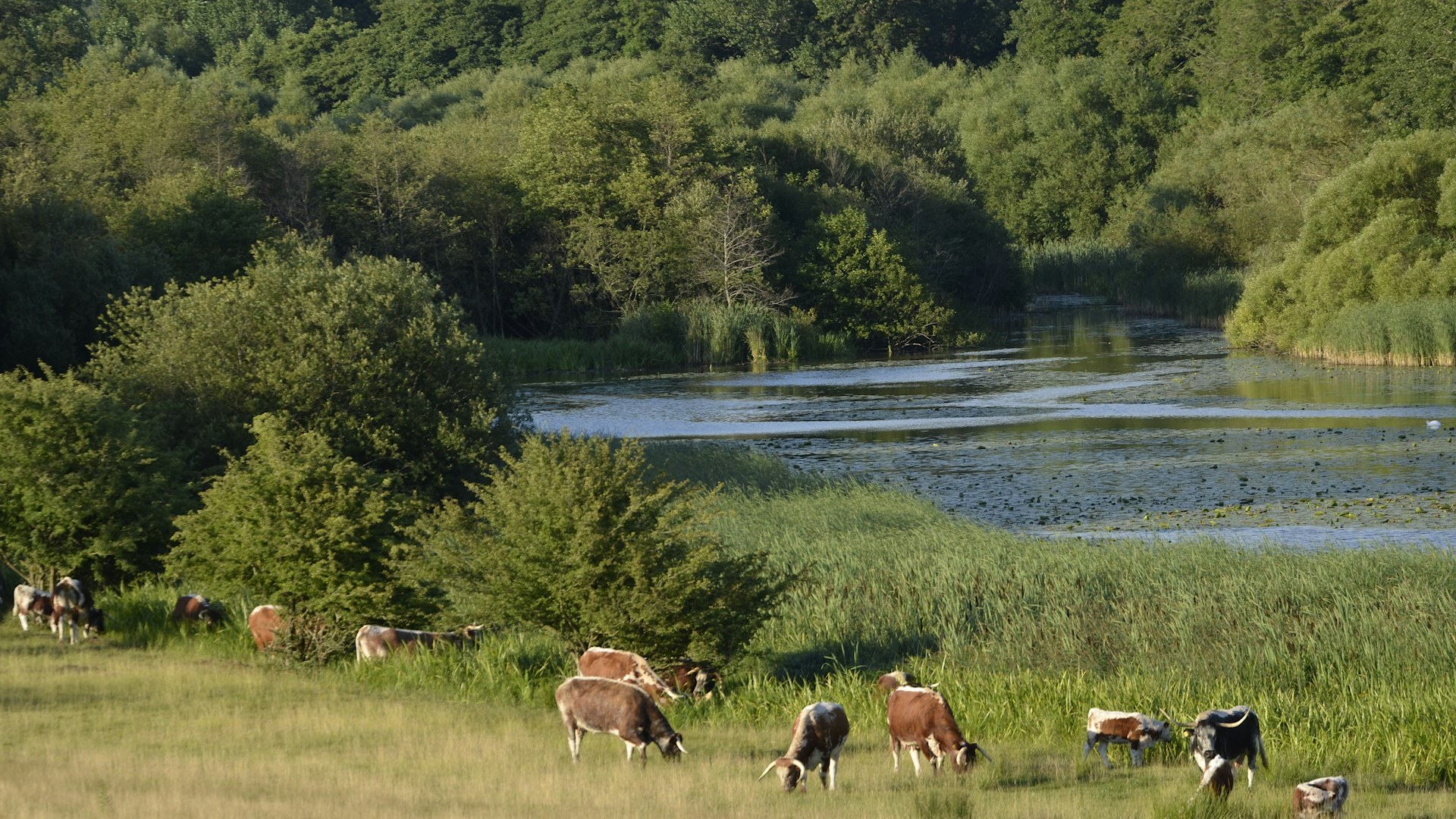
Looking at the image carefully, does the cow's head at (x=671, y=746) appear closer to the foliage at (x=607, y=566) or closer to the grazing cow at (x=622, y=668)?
the grazing cow at (x=622, y=668)

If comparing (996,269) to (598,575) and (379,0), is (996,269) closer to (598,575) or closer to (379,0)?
(598,575)

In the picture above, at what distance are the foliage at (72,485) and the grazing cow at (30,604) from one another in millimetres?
1733

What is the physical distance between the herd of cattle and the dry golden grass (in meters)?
0.18

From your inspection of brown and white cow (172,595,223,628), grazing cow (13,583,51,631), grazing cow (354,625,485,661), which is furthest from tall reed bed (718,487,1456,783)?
grazing cow (13,583,51,631)

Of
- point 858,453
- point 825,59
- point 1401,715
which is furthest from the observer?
point 825,59

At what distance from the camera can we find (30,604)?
1755 cm

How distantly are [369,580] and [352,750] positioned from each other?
480cm

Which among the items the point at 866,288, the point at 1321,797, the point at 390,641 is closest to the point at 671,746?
the point at 1321,797

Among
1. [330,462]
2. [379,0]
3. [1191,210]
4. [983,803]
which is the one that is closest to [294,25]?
[379,0]

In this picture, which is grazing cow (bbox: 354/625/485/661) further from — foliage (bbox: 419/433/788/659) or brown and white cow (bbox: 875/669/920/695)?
brown and white cow (bbox: 875/669/920/695)

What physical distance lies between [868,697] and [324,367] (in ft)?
46.3

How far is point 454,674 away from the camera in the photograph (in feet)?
49.0

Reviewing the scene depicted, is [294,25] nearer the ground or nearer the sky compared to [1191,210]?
nearer the sky

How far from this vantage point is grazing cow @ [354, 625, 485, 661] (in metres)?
15.8
